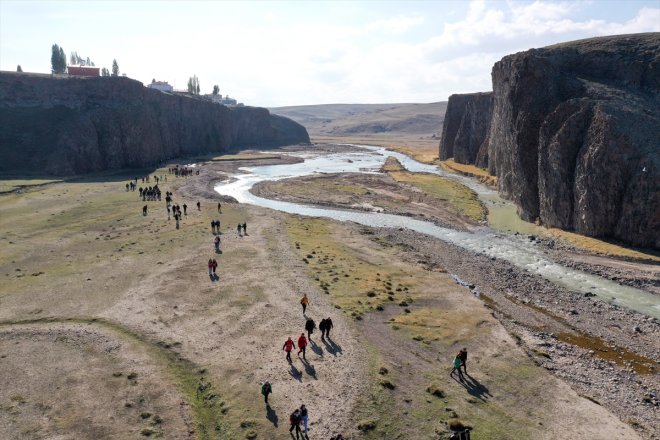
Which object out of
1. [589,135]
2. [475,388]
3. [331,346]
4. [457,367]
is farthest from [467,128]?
[475,388]

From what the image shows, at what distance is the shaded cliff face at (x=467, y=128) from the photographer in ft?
453

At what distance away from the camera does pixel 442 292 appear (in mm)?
41031

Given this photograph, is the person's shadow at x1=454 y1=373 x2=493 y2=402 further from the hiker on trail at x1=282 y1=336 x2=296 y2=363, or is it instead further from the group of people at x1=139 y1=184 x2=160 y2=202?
the group of people at x1=139 y1=184 x2=160 y2=202

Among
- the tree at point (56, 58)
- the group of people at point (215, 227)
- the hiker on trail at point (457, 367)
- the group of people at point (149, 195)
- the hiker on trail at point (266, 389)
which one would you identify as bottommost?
the hiker on trail at point (457, 367)

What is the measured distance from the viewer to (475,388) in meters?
25.8

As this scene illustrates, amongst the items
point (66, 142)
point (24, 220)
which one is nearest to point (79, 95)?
point (66, 142)

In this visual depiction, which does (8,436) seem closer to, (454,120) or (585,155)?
(585,155)

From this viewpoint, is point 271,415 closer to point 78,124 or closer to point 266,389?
point 266,389

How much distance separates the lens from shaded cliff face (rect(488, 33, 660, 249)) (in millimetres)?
54031

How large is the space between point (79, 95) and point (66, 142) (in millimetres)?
21342

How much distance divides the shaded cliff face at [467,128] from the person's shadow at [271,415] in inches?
4716

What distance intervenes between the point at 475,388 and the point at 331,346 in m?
9.67

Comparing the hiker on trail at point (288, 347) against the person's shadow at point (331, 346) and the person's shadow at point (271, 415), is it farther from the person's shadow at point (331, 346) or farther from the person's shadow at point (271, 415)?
the person's shadow at point (271, 415)

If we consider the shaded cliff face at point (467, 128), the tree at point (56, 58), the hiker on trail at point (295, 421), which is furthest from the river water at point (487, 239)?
the tree at point (56, 58)
